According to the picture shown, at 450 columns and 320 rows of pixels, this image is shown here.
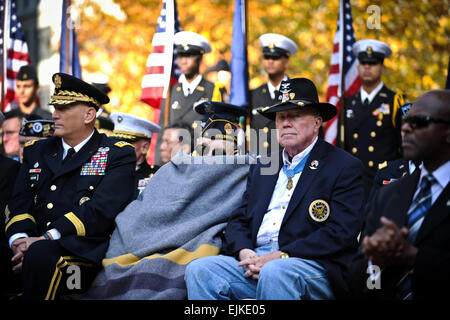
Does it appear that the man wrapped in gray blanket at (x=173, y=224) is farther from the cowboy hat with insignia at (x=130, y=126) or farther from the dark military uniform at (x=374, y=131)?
the dark military uniform at (x=374, y=131)

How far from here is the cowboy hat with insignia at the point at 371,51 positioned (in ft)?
27.6

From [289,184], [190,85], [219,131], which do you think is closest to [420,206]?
[289,184]

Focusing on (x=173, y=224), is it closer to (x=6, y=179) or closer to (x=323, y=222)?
(x=323, y=222)

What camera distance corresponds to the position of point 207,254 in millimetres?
5102

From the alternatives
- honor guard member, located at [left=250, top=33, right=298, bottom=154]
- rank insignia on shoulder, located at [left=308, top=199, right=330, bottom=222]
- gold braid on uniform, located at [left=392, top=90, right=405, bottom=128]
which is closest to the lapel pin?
rank insignia on shoulder, located at [left=308, top=199, right=330, bottom=222]

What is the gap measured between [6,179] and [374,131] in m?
4.73

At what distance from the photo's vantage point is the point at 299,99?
5094 millimetres

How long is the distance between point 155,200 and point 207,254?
737mm

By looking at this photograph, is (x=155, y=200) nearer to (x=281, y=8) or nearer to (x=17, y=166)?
(x=17, y=166)

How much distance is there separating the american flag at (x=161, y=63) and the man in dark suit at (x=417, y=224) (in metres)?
5.06

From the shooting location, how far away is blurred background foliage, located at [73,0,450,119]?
13.5 m

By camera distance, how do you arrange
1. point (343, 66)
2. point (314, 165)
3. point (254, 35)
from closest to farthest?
point (314, 165) → point (343, 66) → point (254, 35)

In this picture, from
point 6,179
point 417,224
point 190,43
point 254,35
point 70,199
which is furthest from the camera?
point 254,35

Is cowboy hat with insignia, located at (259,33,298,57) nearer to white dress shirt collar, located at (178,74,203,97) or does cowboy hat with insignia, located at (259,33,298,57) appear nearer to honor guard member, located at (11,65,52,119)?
white dress shirt collar, located at (178,74,203,97)
